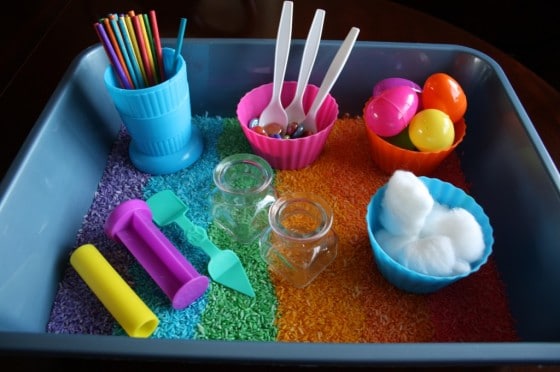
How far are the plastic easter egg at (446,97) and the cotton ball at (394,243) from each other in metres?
0.19

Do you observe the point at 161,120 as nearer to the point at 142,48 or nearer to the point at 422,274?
the point at 142,48

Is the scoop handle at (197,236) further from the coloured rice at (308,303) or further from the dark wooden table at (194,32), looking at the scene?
the dark wooden table at (194,32)

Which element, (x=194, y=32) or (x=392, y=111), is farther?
(x=194, y=32)

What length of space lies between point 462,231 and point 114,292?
0.34m

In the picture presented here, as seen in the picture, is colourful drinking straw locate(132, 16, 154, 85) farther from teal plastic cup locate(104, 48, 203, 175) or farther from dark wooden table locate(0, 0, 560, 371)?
dark wooden table locate(0, 0, 560, 371)

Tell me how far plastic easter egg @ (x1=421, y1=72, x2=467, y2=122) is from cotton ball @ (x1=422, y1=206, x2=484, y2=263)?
15 centimetres

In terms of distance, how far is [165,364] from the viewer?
380mm

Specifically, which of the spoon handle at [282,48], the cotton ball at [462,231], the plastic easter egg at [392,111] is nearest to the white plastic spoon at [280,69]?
the spoon handle at [282,48]

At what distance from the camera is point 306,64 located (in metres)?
0.59

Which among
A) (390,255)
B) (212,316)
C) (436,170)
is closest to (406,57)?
(436,170)

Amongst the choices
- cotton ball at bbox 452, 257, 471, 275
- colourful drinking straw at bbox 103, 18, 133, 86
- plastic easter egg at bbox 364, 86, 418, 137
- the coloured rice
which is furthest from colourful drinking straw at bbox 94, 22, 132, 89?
cotton ball at bbox 452, 257, 471, 275

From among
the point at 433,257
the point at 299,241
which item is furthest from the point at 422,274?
the point at 299,241

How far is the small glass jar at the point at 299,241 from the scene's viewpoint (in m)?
0.50

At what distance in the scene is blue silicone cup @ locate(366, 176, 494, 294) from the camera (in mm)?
450
